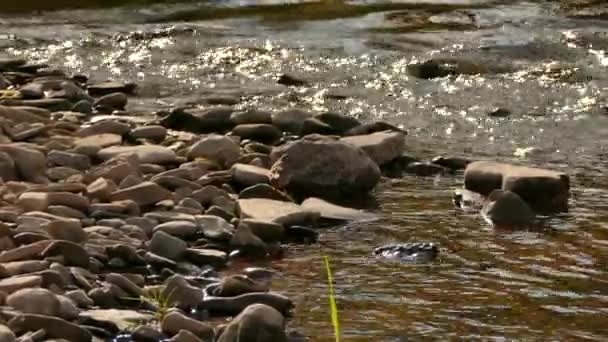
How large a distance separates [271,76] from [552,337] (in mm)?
5564

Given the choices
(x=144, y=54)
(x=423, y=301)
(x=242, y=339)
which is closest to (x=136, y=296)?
(x=242, y=339)

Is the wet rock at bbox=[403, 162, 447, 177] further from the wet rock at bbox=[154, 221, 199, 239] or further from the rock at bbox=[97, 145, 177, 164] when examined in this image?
the wet rock at bbox=[154, 221, 199, 239]

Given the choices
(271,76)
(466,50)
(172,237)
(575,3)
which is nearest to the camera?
(172,237)

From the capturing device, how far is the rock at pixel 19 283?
466cm

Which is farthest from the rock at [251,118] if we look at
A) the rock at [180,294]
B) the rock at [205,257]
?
the rock at [180,294]

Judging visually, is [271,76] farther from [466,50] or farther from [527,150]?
[527,150]

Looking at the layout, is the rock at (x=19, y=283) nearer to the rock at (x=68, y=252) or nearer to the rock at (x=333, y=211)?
the rock at (x=68, y=252)

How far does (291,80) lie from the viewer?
9.69m

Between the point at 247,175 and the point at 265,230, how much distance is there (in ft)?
3.01

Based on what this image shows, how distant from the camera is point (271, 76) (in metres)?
9.95

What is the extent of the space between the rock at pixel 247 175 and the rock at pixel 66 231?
142 cm

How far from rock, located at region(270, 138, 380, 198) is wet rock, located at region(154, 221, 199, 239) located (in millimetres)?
987

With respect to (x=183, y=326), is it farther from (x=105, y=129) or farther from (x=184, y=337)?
(x=105, y=129)

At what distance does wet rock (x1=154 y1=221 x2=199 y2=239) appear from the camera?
570 centimetres
